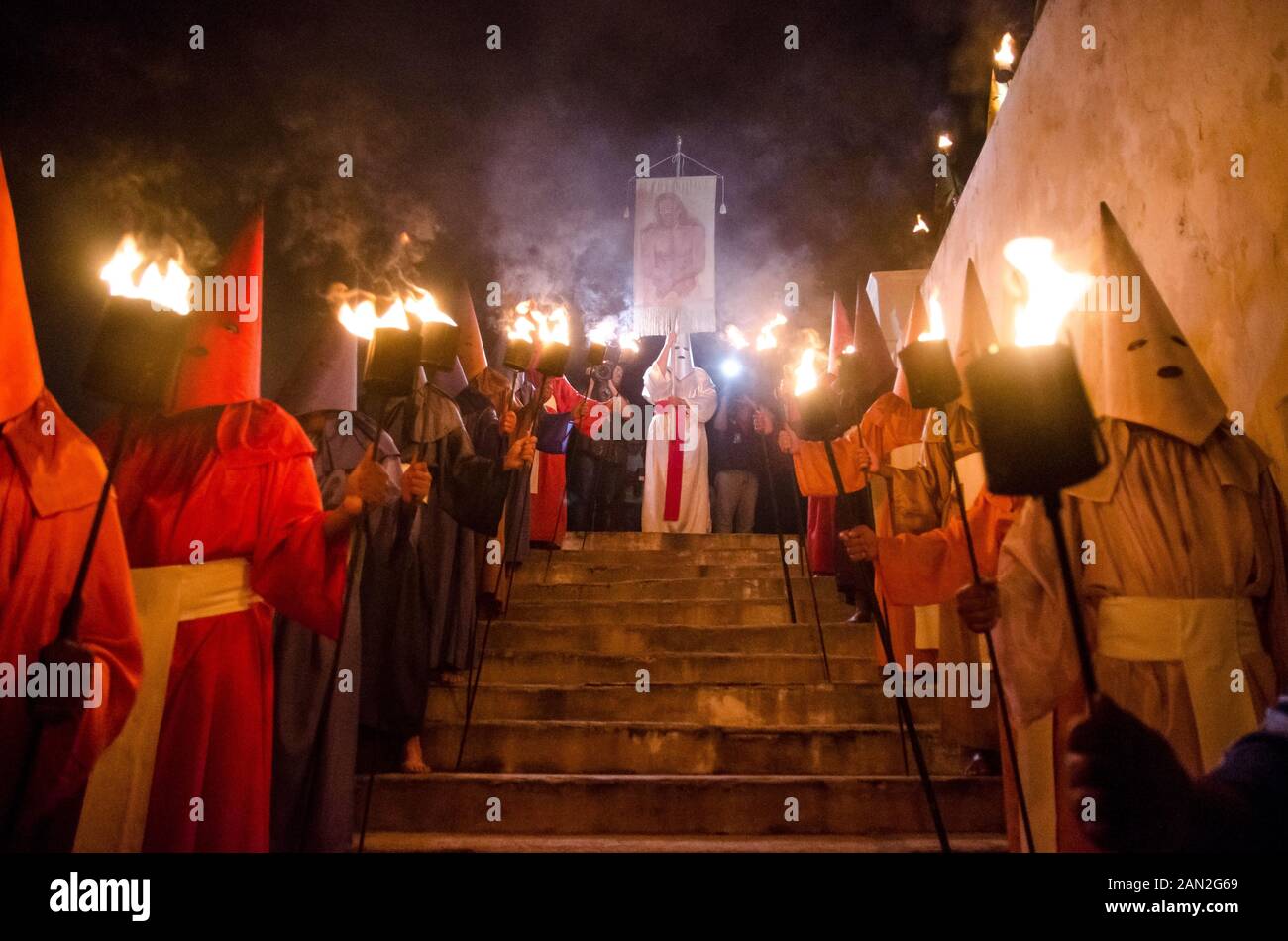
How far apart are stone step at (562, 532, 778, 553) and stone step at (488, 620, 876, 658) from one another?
8.79 feet

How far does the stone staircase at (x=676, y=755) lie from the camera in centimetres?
363

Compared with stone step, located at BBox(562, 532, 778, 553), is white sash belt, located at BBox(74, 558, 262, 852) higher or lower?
lower

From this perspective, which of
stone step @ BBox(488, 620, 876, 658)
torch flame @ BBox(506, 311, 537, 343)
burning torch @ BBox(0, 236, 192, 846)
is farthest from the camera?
stone step @ BBox(488, 620, 876, 658)

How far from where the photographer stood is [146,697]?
102 inches

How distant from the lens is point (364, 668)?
427 cm

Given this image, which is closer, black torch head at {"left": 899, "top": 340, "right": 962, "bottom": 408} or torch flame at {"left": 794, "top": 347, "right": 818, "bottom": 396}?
black torch head at {"left": 899, "top": 340, "right": 962, "bottom": 408}

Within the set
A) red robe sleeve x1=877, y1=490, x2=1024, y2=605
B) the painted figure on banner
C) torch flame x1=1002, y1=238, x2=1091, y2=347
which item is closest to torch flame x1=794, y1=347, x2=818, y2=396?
torch flame x1=1002, y1=238, x2=1091, y2=347

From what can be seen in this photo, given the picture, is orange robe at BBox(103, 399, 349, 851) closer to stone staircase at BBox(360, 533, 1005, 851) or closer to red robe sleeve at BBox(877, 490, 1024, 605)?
stone staircase at BBox(360, 533, 1005, 851)

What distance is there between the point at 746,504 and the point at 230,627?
319 inches

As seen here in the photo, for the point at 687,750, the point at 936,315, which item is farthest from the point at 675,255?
the point at 687,750

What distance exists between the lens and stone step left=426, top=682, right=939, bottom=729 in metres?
4.58

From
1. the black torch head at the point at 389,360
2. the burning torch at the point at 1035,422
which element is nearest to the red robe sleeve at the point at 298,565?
the black torch head at the point at 389,360

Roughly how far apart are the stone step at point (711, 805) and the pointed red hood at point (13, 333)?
2675 mm
